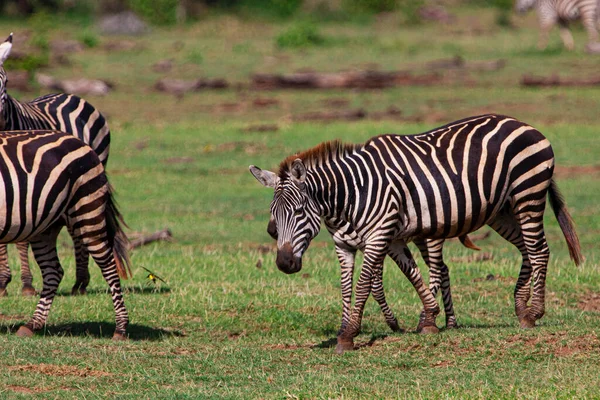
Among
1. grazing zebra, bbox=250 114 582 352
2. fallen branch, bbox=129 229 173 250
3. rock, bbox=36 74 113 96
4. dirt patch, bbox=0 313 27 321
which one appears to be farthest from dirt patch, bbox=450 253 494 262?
rock, bbox=36 74 113 96

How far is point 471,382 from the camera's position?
7578mm

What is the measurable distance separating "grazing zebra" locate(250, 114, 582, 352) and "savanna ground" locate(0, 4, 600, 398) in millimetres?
717

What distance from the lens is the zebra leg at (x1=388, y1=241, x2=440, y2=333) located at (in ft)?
31.2

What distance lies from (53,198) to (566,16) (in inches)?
999

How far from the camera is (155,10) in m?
36.3

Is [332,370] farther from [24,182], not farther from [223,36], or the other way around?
[223,36]

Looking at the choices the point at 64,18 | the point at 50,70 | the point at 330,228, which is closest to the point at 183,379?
the point at 330,228

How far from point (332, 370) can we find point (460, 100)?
18591 mm

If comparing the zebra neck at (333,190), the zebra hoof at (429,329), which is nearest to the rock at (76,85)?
the zebra neck at (333,190)

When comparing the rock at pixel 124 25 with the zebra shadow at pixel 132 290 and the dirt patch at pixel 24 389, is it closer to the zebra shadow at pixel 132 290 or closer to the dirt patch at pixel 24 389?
the zebra shadow at pixel 132 290

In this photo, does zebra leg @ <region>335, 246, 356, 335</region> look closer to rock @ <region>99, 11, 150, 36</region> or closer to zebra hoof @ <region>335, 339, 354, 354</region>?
zebra hoof @ <region>335, 339, 354, 354</region>

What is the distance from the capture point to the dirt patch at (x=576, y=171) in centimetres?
1969

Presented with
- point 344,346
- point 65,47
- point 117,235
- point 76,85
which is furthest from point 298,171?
point 65,47

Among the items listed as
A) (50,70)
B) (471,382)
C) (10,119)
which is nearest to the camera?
(471,382)
